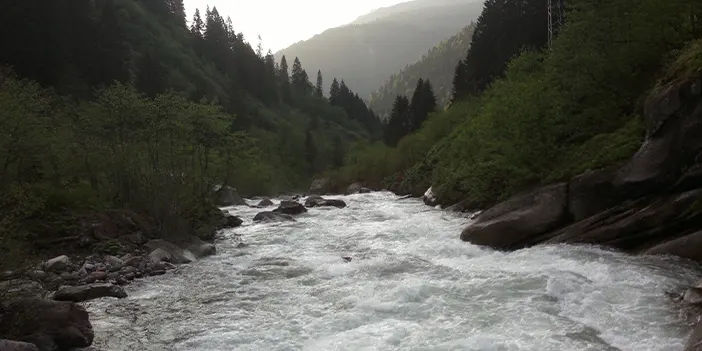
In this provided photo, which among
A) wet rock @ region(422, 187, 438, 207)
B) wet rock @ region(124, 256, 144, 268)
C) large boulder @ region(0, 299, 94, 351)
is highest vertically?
large boulder @ region(0, 299, 94, 351)

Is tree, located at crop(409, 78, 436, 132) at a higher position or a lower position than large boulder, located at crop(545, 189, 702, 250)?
higher

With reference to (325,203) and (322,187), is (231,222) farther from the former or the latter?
(322,187)

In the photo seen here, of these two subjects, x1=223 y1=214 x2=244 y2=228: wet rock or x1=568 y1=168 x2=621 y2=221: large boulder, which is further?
x1=223 y1=214 x2=244 y2=228: wet rock

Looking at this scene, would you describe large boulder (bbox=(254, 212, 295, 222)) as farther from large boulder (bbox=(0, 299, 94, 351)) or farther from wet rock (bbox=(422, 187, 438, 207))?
large boulder (bbox=(0, 299, 94, 351))

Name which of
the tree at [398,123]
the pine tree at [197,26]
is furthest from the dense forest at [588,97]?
the pine tree at [197,26]

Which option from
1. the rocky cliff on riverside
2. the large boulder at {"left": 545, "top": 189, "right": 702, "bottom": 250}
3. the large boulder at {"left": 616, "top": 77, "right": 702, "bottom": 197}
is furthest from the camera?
the large boulder at {"left": 616, "top": 77, "right": 702, "bottom": 197}

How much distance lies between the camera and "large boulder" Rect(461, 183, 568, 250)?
16.2 meters

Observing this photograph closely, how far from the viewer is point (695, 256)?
39.4 ft

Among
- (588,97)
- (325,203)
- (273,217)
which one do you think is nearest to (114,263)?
(273,217)

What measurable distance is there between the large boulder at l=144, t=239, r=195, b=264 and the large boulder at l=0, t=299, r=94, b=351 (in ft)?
25.4

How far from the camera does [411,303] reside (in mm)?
11656

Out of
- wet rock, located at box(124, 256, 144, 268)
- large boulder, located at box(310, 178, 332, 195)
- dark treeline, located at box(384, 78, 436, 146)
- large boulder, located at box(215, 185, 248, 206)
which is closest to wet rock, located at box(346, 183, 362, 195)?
large boulder, located at box(310, 178, 332, 195)

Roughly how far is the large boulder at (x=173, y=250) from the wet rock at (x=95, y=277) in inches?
109

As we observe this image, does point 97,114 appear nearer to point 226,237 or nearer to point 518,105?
point 226,237
